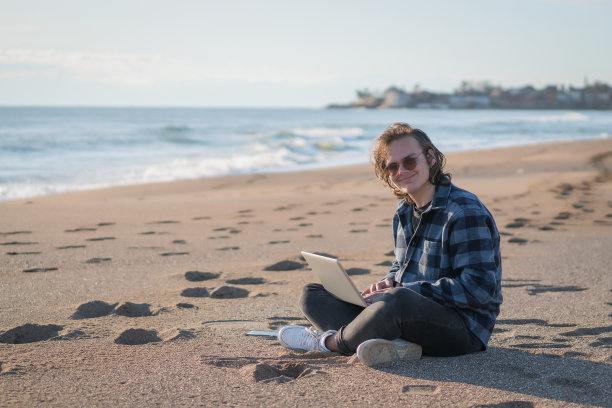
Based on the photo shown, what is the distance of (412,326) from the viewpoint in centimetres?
310

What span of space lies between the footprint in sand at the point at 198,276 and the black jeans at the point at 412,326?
2113mm

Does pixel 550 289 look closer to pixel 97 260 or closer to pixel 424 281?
pixel 424 281

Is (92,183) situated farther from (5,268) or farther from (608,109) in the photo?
(608,109)

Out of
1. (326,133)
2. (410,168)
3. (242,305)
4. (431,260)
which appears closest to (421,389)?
(431,260)

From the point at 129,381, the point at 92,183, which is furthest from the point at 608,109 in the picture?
the point at 129,381

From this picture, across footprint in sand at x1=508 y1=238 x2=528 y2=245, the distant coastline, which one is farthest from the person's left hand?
the distant coastline

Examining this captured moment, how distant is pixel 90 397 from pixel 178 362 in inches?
21.3

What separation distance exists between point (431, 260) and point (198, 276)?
249 centimetres

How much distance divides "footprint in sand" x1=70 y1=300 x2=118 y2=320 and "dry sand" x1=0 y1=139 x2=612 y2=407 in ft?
0.04

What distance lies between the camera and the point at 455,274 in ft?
10.3

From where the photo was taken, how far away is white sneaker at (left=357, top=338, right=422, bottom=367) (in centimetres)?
307

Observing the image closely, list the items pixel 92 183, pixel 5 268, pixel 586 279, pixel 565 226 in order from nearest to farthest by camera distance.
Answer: pixel 586 279, pixel 5 268, pixel 565 226, pixel 92 183

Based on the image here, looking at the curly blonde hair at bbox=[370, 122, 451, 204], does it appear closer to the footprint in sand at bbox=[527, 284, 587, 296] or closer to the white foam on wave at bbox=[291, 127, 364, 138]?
the footprint in sand at bbox=[527, 284, 587, 296]

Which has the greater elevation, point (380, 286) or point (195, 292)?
point (380, 286)
